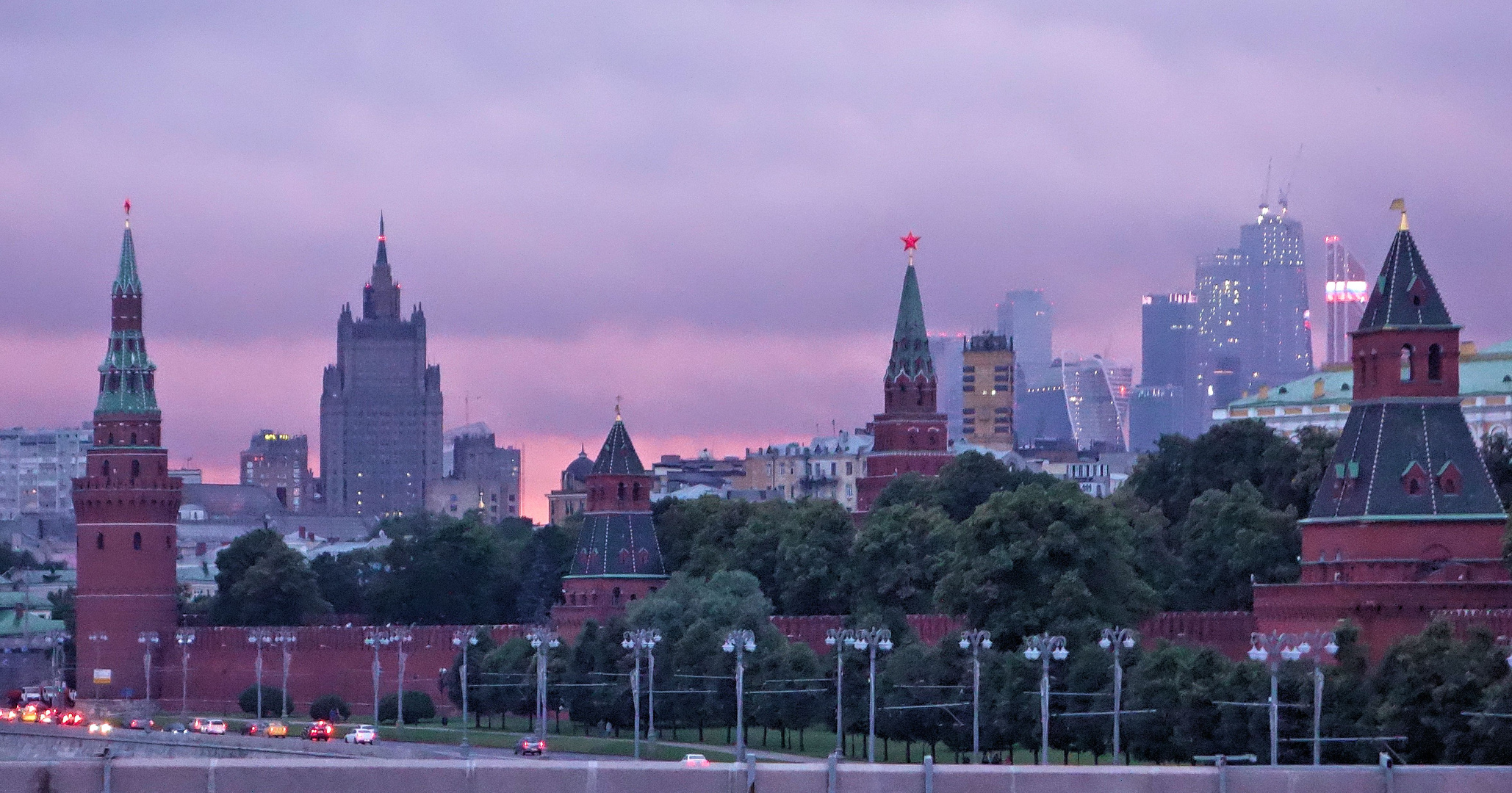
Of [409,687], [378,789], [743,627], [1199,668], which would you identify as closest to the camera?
[378,789]

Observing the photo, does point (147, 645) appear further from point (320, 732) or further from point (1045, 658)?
point (1045, 658)

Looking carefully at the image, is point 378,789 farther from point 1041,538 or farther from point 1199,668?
point 1041,538

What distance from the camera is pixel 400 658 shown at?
→ 441 feet

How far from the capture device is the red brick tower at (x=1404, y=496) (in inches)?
3661

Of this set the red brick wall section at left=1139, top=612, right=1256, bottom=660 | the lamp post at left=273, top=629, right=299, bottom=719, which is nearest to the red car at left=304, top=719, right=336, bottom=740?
the lamp post at left=273, top=629, right=299, bottom=719

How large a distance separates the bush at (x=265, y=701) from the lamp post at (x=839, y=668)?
42.0 m

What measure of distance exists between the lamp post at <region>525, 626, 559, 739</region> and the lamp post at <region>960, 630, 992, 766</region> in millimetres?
17713

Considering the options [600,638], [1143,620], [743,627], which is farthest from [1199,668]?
[600,638]

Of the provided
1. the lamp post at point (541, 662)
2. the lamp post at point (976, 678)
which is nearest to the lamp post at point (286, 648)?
the lamp post at point (541, 662)

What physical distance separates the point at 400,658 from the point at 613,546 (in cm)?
1333

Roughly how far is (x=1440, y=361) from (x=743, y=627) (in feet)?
112

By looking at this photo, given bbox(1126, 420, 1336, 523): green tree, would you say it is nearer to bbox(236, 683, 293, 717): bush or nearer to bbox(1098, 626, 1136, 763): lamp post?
bbox(1098, 626, 1136, 763): lamp post

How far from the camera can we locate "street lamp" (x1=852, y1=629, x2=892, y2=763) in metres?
91.6

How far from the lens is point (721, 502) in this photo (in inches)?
6122
